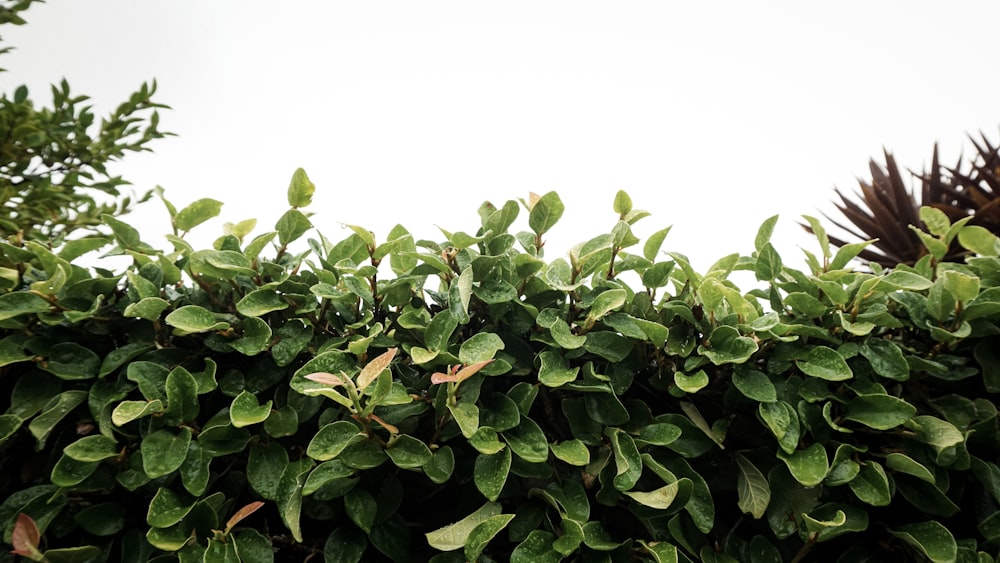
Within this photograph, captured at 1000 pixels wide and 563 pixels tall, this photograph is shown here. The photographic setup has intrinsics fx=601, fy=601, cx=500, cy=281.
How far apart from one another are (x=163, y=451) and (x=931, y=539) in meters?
1.28

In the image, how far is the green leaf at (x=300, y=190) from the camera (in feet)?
3.77

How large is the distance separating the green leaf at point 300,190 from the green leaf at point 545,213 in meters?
0.43

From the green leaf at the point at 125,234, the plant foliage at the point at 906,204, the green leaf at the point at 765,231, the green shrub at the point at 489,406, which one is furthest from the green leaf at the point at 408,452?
the plant foliage at the point at 906,204

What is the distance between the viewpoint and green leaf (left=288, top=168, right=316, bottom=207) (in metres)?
1.15

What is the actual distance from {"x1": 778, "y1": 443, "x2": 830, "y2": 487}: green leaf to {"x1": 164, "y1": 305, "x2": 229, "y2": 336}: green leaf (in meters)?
0.99

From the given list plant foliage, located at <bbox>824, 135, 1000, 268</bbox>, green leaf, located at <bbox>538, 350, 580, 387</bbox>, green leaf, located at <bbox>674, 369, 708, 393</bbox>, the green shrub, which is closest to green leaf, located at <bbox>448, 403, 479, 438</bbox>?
the green shrub

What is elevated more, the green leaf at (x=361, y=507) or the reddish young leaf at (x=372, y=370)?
the reddish young leaf at (x=372, y=370)

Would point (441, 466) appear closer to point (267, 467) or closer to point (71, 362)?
point (267, 467)

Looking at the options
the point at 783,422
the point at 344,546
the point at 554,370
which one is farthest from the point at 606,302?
the point at 344,546

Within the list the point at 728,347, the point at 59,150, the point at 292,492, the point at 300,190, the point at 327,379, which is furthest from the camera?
the point at 59,150

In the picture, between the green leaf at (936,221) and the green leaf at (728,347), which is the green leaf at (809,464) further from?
the green leaf at (936,221)

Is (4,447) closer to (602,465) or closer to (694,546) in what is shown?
(602,465)

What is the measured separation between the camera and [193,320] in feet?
3.31

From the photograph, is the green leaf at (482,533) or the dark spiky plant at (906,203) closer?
the green leaf at (482,533)
